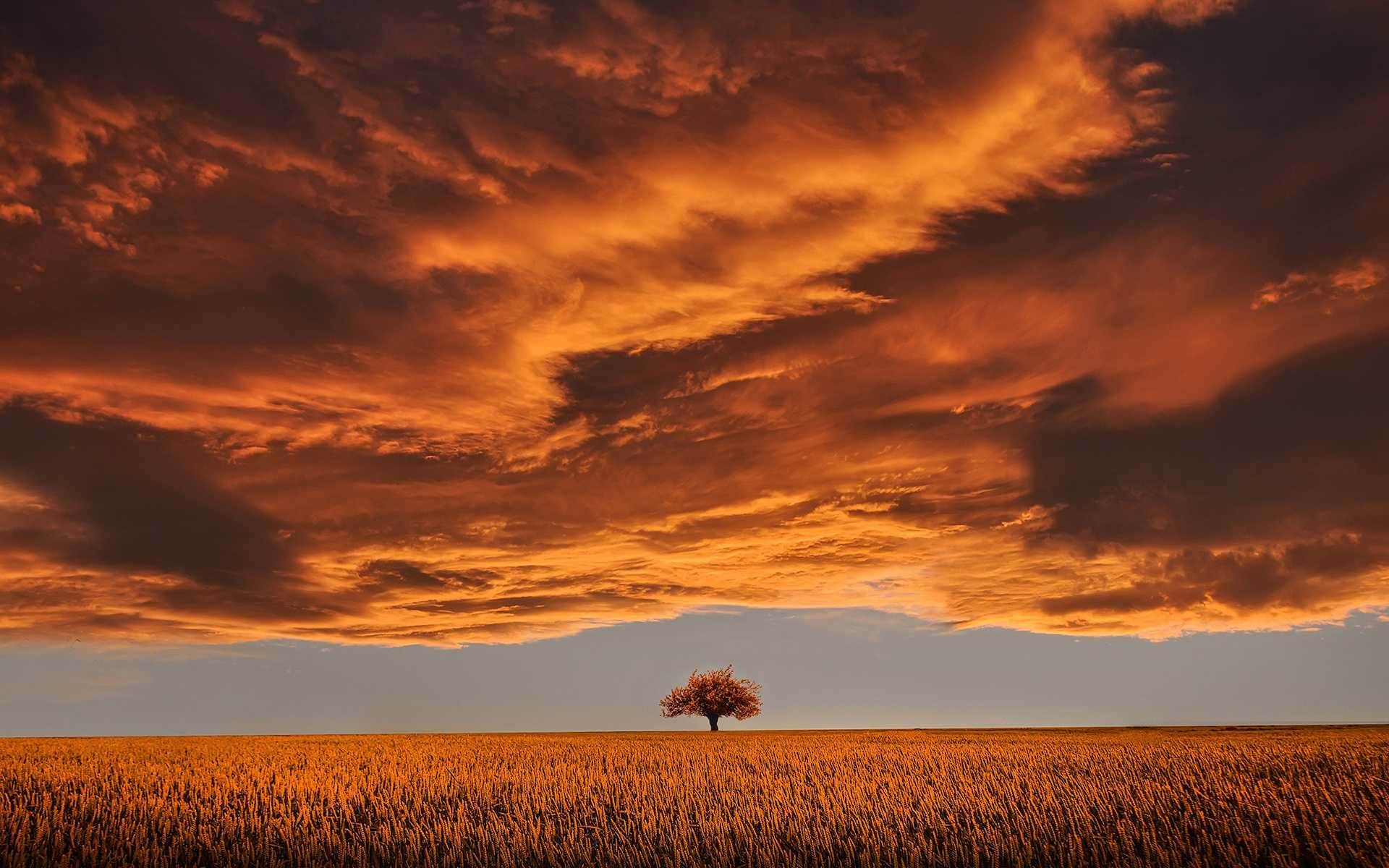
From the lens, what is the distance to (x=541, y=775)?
2916 cm

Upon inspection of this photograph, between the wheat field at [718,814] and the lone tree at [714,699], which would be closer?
the wheat field at [718,814]

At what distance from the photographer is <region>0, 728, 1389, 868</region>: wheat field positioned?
15.4 metres

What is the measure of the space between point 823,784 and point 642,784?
4.75 m

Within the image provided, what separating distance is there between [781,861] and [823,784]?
11.0m

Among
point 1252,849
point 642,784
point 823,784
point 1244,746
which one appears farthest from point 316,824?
point 1244,746

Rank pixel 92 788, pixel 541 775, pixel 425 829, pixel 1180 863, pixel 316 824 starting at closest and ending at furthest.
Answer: pixel 1180 863 < pixel 425 829 < pixel 316 824 < pixel 92 788 < pixel 541 775

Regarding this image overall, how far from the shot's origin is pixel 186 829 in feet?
59.1

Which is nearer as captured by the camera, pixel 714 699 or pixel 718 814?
pixel 718 814

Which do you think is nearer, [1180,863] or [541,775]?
[1180,863]

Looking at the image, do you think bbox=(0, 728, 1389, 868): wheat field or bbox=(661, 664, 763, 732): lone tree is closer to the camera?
bbox=(0, 728, 1389, 868): wheat field

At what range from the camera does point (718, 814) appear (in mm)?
18078

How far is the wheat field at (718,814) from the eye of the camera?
15.4m

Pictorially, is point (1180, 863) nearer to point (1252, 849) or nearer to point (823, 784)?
point (1252, 849)

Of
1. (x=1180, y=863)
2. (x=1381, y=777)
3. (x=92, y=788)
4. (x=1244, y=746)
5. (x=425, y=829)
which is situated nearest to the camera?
(x=1180, y=863)
